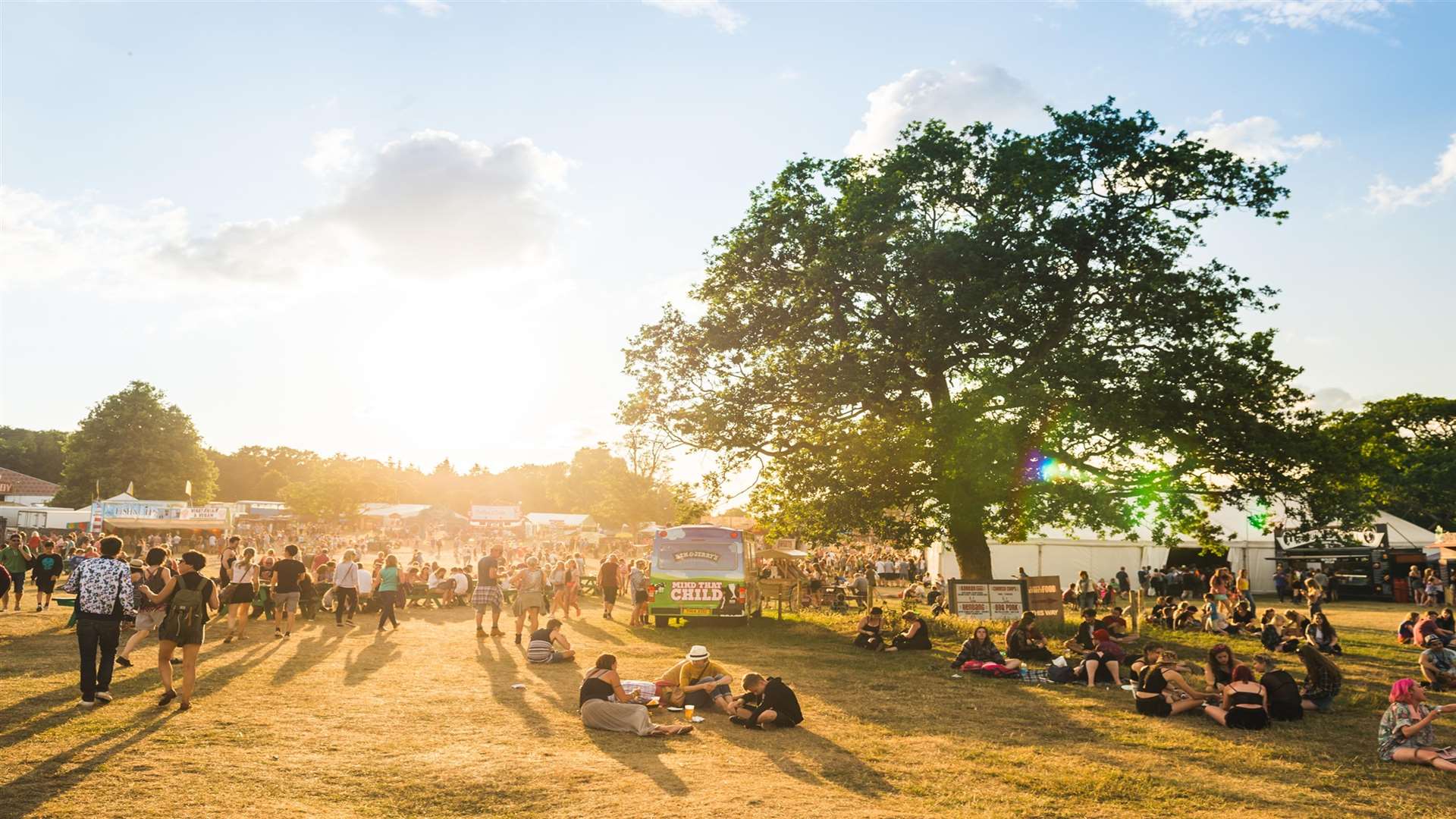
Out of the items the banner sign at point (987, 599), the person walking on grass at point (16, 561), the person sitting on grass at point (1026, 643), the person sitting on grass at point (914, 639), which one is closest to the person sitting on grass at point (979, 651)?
the person sitting on grass at point (1026, 643)

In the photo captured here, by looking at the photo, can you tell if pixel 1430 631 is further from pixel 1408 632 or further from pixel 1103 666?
pixel 1103 666

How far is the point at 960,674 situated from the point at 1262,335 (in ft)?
37.5

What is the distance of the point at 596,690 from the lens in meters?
11.1

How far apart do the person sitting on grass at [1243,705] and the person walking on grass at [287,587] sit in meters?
16.7

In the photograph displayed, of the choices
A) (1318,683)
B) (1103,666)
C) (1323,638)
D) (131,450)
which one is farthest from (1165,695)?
(131,450)

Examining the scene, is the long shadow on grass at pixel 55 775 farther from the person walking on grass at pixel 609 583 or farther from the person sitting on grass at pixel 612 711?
the person walking on grass at pixel 609 583

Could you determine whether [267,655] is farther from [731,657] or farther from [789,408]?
[789,408]

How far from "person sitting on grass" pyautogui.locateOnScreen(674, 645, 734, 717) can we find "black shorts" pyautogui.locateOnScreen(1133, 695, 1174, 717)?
5.65 m

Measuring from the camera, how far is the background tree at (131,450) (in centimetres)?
7619

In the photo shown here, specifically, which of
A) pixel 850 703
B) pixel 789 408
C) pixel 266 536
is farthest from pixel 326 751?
pixel 266 536

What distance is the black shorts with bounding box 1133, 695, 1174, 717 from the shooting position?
40.3ft

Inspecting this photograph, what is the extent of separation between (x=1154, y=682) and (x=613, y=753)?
306 inches

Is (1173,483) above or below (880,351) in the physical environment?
below

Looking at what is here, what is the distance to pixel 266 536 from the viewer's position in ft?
215
